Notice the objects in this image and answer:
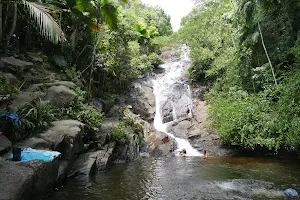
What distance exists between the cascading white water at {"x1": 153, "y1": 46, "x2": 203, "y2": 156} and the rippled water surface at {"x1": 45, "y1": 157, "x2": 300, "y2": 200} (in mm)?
3194

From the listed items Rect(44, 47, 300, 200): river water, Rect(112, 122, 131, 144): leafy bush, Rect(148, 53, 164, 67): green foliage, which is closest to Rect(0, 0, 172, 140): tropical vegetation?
Rect(112, 122, 131, 144): leafy bush

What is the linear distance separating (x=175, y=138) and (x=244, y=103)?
4.69 m

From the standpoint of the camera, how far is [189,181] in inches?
348

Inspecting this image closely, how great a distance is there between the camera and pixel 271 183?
8.43 metres

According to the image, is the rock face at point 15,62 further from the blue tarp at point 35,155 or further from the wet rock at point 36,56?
the blue tarp at point 35,155

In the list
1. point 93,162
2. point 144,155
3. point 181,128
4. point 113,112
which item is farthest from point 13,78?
point 181,128

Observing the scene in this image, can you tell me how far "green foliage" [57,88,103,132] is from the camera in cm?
1033

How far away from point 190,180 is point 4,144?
19.5 feet

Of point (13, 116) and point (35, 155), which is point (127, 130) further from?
point (35, 155)

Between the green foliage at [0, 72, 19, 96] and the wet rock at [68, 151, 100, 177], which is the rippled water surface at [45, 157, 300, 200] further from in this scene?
the green foliage at [0, 72, 19, 96]

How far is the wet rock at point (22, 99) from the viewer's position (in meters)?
8.19

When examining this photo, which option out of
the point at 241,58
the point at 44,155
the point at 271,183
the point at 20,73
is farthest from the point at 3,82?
the point at 241,58

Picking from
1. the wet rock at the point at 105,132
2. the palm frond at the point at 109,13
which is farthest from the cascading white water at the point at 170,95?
the palm frond at the point at 109,13

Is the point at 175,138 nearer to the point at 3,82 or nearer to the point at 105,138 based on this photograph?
the point at 105,138
